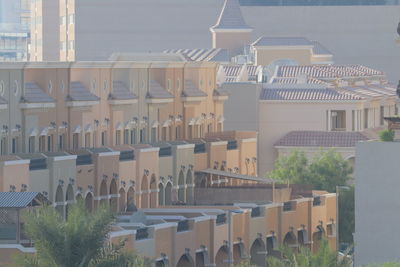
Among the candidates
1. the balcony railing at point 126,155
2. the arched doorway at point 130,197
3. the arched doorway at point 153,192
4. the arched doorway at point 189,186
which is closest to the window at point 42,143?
the balcony railing at point 126,155

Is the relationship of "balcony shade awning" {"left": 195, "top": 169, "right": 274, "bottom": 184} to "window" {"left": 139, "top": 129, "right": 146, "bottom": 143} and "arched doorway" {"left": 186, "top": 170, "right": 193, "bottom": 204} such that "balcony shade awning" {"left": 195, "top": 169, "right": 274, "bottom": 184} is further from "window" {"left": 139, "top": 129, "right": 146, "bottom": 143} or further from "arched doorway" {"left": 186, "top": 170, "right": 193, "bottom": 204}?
"window" {"left": 139, "top": 129, "right": 146, "bottom": 143}

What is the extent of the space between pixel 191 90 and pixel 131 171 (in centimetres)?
1639

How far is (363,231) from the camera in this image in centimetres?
6769

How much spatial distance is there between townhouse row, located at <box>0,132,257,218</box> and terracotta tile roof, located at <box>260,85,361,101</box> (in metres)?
23.8

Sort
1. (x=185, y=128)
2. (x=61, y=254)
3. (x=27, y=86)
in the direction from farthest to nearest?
(x=185, y=128) → (x=27, y=86) → (x=61, y=254)

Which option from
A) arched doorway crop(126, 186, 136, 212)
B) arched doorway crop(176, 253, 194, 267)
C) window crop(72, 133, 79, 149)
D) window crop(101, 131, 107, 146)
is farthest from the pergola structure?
window crop(101, 131, 107, 146)

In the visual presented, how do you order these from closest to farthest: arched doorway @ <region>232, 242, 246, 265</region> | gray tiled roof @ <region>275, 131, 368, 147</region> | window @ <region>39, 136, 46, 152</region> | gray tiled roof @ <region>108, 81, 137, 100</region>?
arched doorway @ <region>232, 242, 246, 265</region> < window @ <region>39, 136, 46, 152</region> < gray tiled roof @ <region>108, 81, 137, 100</region> < gray tiled roof @ <region>275, 131, 368, 147</region>

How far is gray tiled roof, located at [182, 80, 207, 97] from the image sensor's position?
311 ft

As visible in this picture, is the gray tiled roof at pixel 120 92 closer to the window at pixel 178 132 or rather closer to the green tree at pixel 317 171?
the window at pixel 178 132

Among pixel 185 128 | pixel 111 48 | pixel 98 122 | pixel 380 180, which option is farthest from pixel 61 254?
pixel 111 48

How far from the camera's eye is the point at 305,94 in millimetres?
122688

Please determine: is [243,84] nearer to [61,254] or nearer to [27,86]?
[27,86]

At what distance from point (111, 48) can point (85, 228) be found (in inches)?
4995

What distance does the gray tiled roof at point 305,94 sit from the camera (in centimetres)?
12219
